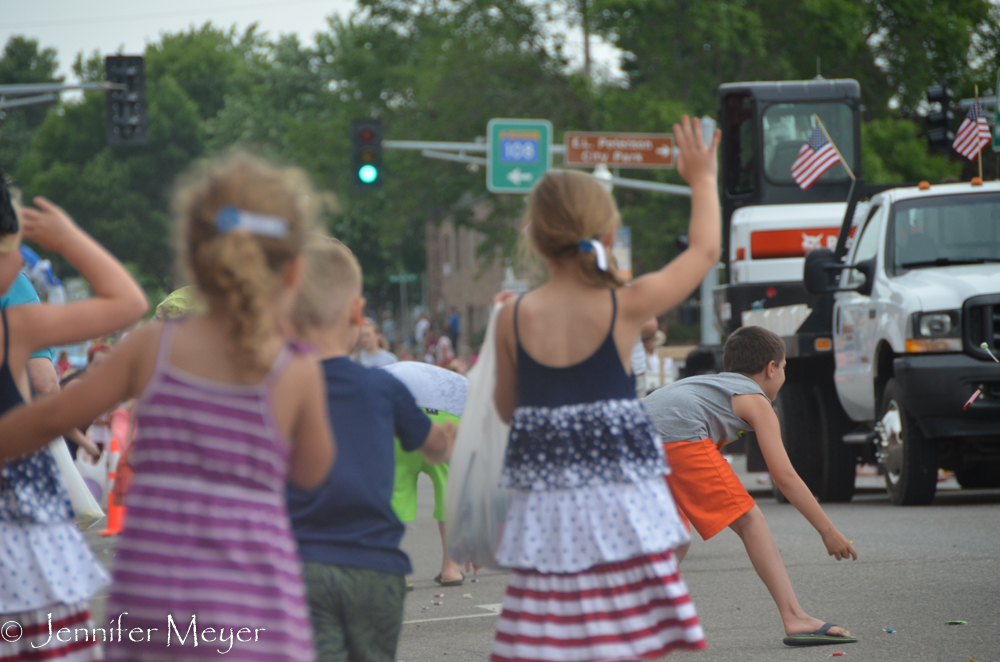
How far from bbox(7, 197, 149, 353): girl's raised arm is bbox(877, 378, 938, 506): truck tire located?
26.0 ft

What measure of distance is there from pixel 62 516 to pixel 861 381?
8936 mm

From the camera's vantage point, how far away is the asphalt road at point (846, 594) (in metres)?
5.52

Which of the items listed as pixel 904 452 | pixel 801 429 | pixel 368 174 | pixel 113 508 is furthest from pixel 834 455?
pixel 368 174

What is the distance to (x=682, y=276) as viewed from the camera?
3.28 metres

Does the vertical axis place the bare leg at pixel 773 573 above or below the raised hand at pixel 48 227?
below

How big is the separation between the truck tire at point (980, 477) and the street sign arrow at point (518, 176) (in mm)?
10890

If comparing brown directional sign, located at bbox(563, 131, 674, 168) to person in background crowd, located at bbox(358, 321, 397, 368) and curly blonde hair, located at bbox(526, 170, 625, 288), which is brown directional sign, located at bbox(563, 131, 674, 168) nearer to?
person in background crowd, located at bbox(358, 321, 397, 368)

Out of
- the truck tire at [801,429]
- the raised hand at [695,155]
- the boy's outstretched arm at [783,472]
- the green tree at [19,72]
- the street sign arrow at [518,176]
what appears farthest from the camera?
the green tree at [19,72]

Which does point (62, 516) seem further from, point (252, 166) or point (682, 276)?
point (682, 276)

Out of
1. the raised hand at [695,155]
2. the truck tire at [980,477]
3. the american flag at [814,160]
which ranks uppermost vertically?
the american flag at [814,160]

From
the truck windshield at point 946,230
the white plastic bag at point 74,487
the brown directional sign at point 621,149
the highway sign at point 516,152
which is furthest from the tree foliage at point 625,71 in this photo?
the white plastic bag at point 74,487

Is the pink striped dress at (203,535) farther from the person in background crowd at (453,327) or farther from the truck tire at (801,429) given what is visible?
the person in background crowd at (453,327)

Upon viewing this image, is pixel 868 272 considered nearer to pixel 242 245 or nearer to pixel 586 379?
pixel 586 379

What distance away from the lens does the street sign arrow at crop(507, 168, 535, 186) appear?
859 inches
